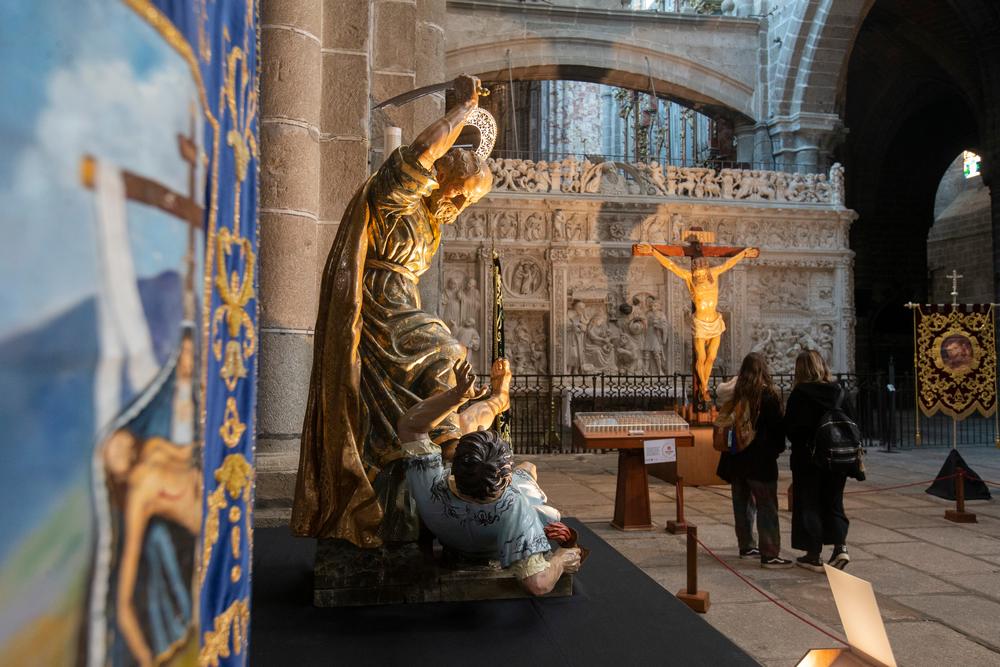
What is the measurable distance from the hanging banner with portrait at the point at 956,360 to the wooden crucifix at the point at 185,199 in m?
10.3

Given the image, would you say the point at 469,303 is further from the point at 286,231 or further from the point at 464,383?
the point at 464,383

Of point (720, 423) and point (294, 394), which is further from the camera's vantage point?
point (720, 423)

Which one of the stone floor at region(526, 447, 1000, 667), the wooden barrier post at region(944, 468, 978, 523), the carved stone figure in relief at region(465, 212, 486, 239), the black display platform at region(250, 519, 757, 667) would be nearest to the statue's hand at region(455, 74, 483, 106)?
the black display platform at region(250, 519, 757, 667)

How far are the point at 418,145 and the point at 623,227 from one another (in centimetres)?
968

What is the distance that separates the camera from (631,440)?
546cm

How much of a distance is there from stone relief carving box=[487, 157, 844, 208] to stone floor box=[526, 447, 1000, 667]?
5914 millimetres

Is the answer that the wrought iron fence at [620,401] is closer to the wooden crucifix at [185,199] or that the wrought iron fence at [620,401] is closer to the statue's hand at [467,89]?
the statue's hand at [467,89]

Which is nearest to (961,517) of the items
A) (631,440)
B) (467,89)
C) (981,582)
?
(981,582)

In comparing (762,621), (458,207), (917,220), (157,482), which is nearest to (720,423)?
(762,621)

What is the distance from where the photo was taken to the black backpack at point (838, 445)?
14.3ft

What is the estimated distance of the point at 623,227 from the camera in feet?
40.9

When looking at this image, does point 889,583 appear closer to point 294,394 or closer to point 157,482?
point 294,394

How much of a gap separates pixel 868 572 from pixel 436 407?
3.26m

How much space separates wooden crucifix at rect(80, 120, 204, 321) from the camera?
685 mm
